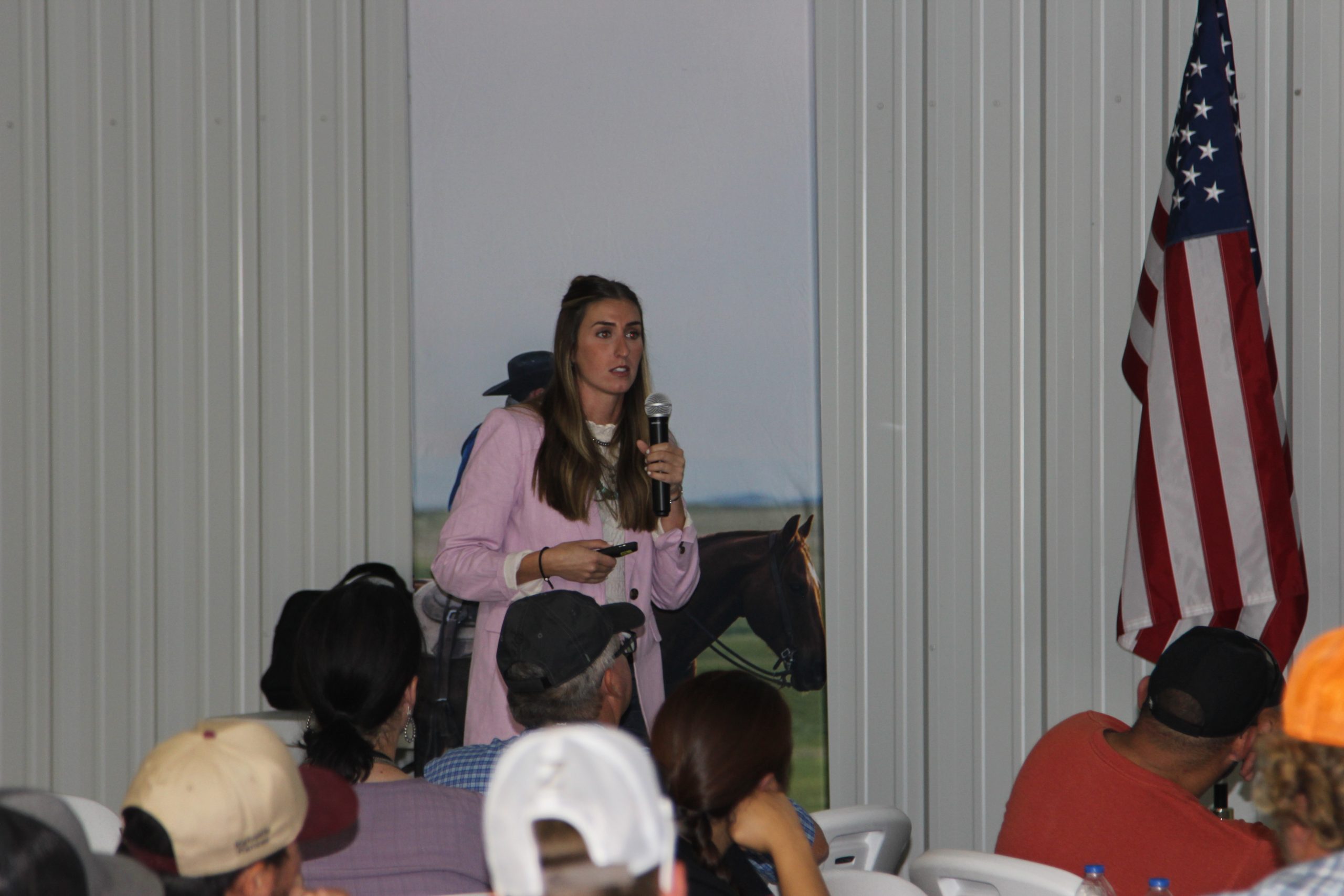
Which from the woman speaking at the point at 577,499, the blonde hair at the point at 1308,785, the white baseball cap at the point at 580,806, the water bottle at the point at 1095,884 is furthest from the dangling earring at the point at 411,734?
the white baseball cap at the point at 580,806

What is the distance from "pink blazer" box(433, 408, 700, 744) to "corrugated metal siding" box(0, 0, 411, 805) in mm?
785

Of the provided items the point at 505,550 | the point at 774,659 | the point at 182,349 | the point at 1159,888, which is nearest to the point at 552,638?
the point at 505,550

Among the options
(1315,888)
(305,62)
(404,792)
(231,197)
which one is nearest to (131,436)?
(231,197)

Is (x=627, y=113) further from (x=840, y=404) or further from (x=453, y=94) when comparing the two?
(x=840, y=404)

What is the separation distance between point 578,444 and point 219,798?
1988 millimetres

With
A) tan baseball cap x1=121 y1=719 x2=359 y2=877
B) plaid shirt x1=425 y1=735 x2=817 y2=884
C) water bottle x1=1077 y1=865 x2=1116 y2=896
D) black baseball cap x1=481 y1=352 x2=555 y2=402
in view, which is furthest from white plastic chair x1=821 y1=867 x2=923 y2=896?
black baseball cap x1=481 y1=352 x2=555 y2=402

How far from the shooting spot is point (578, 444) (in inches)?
131

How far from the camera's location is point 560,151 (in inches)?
159

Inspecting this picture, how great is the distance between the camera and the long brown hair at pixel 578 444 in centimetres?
329

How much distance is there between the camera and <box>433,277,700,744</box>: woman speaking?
10.6ft

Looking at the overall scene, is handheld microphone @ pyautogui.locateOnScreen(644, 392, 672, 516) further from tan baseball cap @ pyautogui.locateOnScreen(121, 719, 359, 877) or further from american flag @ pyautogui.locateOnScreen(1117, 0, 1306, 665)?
tan baseball cap @ pyautogui.locateOnScreen(121, 719, 359, 877)

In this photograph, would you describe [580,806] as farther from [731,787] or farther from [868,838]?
[868,838]

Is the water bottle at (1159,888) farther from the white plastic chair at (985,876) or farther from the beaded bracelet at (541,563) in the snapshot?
the beaded bracelet at (541,563)

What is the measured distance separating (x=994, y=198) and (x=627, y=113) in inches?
48.0
